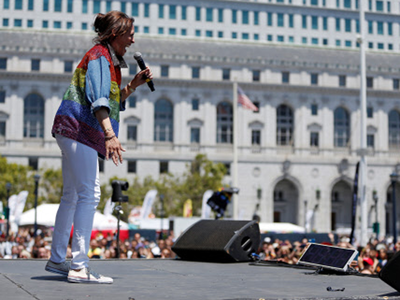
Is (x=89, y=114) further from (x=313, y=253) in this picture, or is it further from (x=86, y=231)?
(x=313, y=253)

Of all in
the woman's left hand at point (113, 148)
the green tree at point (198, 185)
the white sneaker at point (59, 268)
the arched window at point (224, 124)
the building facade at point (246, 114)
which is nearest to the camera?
the woman's left hand at point (113, 148)

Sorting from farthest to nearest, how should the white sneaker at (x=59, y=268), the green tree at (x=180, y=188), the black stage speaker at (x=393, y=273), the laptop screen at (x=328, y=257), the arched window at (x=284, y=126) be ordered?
the arched window at (x=284, y=126)
the green tree at (x=180, y=188)
the laptop screen at (x=328, y=257)
the white sneaker at (x=59, y=268)
the black stage speaker at (x=393, y=273)

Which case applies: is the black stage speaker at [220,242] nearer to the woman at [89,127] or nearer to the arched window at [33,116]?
the woman at [89,127]

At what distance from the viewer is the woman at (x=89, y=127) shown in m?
5.79

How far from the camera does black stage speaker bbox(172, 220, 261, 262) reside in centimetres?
896

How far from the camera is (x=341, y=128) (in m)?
77.0

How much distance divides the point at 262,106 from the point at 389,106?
16.3 meters

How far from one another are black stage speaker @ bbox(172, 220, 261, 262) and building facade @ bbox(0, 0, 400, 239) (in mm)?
61313

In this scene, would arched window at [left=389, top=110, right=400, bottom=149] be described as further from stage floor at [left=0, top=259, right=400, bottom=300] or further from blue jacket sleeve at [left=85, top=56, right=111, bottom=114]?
blue jacket sleeve at [left=85, top=56, right=111, bottom=114]

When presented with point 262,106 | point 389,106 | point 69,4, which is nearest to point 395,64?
point 389,106

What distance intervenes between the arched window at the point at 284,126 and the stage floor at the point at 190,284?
68.0m

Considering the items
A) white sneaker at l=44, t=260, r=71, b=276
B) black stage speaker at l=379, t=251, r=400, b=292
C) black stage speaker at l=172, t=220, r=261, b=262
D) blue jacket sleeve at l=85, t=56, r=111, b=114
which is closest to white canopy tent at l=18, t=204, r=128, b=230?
black stage speaker at l=172, t=220, r=261, b=262

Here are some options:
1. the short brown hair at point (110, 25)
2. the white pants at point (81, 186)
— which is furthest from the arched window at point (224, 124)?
the white pants at point (81, 186)

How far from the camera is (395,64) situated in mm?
79250
